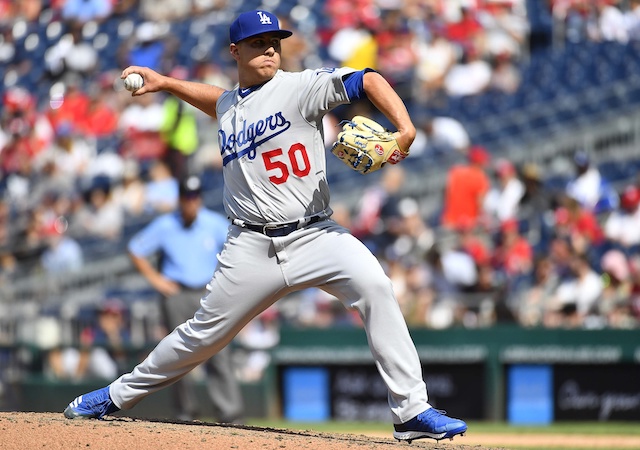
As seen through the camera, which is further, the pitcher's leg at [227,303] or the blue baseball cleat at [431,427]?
the pitcher's leg at [227,303]

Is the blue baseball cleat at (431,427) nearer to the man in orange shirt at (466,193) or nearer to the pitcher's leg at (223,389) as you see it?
the pitcher's leg at (223,389)

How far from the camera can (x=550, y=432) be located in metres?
9.45

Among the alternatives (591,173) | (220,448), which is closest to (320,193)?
(220,448)

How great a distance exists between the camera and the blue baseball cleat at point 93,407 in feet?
18.3

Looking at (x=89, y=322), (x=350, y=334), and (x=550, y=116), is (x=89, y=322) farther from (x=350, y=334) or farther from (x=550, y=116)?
(x=550, y=116)

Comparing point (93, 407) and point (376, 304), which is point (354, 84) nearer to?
point (376, 304)

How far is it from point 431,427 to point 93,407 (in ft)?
5.55

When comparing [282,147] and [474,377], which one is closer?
[282,147]

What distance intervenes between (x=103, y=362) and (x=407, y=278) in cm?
308

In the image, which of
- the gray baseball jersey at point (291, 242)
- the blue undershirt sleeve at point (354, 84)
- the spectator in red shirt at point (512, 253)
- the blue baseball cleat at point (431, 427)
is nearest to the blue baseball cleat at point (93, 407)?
the gray baseball jersey at point (291, 242)

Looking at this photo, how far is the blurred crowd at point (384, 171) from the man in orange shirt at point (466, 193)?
0.02m

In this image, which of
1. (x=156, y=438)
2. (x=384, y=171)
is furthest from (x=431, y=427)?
(x=384, y=171)

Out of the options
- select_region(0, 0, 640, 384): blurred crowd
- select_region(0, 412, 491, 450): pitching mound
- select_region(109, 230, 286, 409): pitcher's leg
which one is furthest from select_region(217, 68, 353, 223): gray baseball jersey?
select_region(0, 0, 640, 384): blurred crowd

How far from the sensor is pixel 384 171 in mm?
13438
